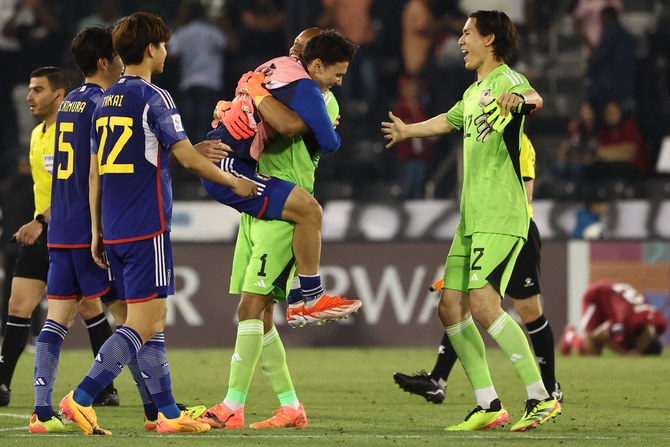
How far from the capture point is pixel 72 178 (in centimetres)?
777

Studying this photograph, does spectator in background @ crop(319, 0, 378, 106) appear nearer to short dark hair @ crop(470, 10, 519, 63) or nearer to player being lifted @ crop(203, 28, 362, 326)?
short dark hair @ crop(470, 10, 519, 63)

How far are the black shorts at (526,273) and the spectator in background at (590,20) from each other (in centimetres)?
990

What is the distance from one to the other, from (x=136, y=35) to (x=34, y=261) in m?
2.87

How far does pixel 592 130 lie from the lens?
58.5 ft

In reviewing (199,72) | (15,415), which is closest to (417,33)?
(199,72)

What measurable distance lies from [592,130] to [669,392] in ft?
25.9

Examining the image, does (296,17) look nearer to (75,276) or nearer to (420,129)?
(420,129)

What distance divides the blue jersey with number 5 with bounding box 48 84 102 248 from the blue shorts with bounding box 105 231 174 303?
21.1 inches

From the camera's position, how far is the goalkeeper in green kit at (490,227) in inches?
302

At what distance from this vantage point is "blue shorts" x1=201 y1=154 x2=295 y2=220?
7621 mm

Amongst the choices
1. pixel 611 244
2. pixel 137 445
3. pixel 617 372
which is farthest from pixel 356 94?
pixel 137 445

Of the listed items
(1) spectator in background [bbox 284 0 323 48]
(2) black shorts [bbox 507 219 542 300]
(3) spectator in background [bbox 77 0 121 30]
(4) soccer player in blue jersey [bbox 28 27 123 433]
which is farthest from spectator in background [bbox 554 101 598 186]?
(4) soccer player in blue jersey [bbox 28 27 123 433]

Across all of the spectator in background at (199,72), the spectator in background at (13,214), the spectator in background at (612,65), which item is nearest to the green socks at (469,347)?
the spectator in background at (13,214)

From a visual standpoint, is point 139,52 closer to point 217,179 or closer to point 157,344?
point 217,179
